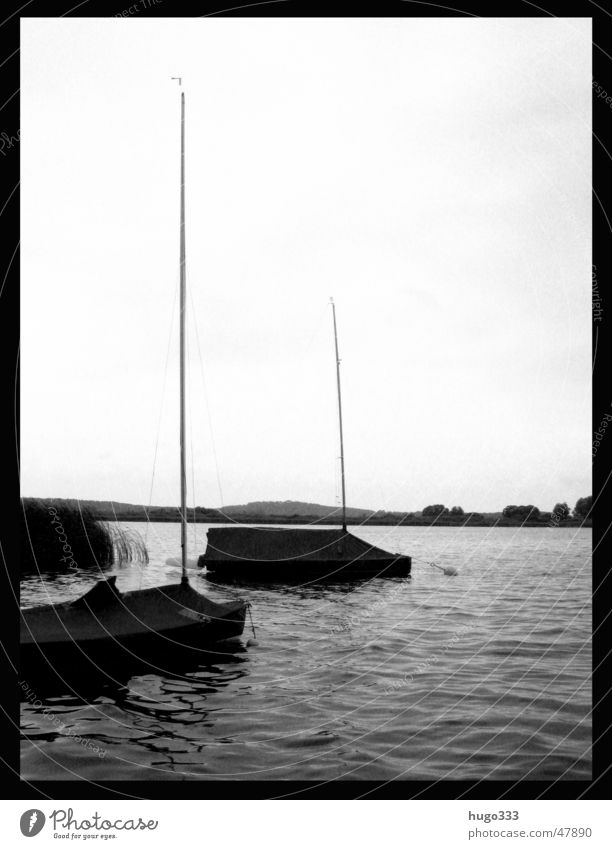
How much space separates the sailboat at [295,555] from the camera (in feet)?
122

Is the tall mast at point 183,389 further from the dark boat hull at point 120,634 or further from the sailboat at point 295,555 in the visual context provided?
the sailboat at point 295,555


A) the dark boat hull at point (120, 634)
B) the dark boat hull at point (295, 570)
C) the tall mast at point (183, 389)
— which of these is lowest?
the dark boat hull at point (295, 570)

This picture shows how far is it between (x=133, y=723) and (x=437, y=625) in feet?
48.7

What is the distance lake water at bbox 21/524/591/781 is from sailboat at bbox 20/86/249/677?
713mm

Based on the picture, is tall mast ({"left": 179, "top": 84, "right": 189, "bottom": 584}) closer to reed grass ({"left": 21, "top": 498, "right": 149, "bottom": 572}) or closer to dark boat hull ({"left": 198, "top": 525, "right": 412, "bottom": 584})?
reed grass ({"left": 21, "top": 498, "right": 149, "bottom": 572})

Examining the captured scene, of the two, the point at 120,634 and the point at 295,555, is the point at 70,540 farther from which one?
the point at 120,634

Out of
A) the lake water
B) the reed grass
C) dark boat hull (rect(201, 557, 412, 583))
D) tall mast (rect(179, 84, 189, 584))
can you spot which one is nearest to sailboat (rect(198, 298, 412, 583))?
dark boat hull (rect(201, 557, 412, 583))

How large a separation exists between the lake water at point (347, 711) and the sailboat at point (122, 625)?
71cm

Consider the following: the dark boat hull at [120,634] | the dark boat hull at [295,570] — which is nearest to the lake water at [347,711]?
the dark boat hull at [120,634]

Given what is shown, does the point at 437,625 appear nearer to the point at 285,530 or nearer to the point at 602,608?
the point at 285,530

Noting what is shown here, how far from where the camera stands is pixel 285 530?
38.4 m

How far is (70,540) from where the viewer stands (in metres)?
35.0

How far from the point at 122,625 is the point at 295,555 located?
72.7ft
